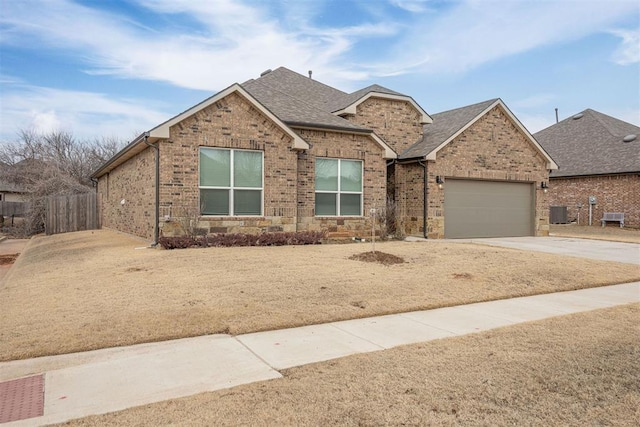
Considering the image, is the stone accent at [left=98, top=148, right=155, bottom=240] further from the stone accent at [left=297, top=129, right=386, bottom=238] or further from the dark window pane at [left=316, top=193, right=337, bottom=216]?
the dark window pane at [left=316, top=193, right=337, bottom=216]

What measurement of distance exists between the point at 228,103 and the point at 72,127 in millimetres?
32581

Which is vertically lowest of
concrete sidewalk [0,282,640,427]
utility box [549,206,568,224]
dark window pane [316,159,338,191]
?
concrete sidewalk [0,282,640,427]

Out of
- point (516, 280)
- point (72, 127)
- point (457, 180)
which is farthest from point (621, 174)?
point (72, 127)

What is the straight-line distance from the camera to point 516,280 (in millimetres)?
9070

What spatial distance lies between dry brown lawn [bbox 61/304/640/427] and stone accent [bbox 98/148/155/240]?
10930 mm

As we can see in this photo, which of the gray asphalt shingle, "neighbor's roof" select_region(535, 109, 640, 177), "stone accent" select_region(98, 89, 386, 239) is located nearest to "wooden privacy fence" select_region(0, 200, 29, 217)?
"stone accent" select_region(98, 89, 386, 239)

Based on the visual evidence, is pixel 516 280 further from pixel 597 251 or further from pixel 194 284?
pixel 597 251

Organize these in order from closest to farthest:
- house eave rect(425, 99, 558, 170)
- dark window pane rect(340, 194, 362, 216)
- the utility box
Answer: dark window pane rect(340, 194, 362, 216)
house eave rect(425, 99, 558, 170)
the utility box

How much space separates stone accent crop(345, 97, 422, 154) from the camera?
63.4 ft

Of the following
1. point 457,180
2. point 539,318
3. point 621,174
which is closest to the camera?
point 539,318

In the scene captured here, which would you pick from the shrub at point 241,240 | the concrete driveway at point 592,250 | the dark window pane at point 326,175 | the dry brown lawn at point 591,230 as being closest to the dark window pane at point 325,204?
the dark window pane at point 326,175

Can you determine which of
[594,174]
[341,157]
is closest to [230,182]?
[341,157]

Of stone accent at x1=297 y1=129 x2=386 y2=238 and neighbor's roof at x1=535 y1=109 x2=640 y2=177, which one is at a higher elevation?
neighbor's roof at x1=535 y1=109 x2=640 y2=177

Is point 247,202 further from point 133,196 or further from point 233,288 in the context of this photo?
point 233,288
